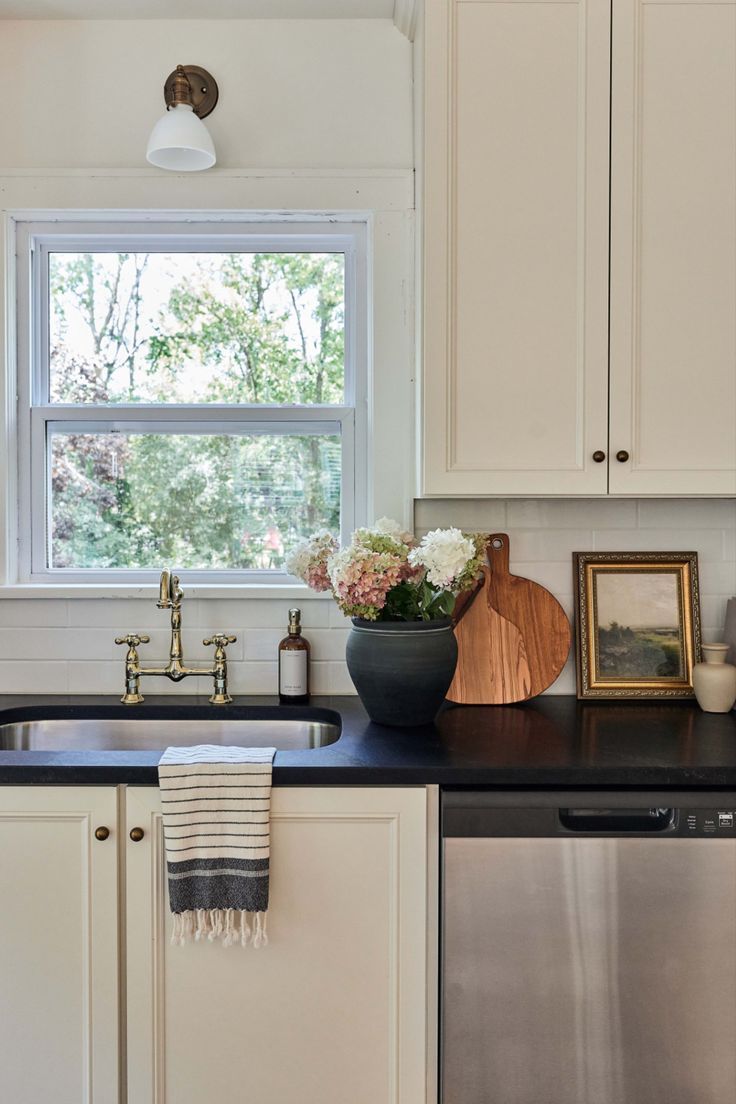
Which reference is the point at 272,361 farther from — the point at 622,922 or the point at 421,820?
the point at 622,922

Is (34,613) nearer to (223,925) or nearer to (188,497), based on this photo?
(188,497)

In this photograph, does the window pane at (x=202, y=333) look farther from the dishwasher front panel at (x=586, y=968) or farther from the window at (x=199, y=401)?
the dishwasher front panel at (x=586, y=968)

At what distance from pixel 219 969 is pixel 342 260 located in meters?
1.71

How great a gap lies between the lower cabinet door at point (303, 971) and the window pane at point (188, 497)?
84cm

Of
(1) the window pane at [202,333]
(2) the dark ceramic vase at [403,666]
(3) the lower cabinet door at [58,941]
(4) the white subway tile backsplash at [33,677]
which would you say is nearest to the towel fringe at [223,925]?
(3) the lower cabinet door at [58,941]

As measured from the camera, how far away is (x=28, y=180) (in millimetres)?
2117

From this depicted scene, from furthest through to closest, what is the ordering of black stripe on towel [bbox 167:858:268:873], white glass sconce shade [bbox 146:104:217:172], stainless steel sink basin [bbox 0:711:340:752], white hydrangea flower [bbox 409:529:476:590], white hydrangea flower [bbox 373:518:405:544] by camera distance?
stainless steel sink basin [bbox 0:711:340:752], white glass sconce shade [bbox 146:104:217:172], white hydrangea flower [bbox 373:518:405:544], white hydrangea flower [bbox 409:529:476:590], black stripe on towel [bbox 167:858:268:873]

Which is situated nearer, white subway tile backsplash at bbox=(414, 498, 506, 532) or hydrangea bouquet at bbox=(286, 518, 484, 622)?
hydrangea bouquet at bbox=(286, 518, 484, 622)

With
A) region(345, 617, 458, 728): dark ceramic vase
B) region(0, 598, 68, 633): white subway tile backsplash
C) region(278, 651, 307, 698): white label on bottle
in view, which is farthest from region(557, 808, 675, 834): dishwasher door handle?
region(0, 598, 68, 633): white subway tile backsplash

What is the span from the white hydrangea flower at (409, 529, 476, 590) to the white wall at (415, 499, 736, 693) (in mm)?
465

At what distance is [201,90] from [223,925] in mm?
1943

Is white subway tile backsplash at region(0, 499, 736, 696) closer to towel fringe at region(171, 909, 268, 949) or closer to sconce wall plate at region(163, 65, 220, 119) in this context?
towel fringe at region(171, 909, 268, 949)

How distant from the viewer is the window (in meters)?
2.24

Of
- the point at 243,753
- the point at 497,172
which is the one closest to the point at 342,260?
the point at 497,172
